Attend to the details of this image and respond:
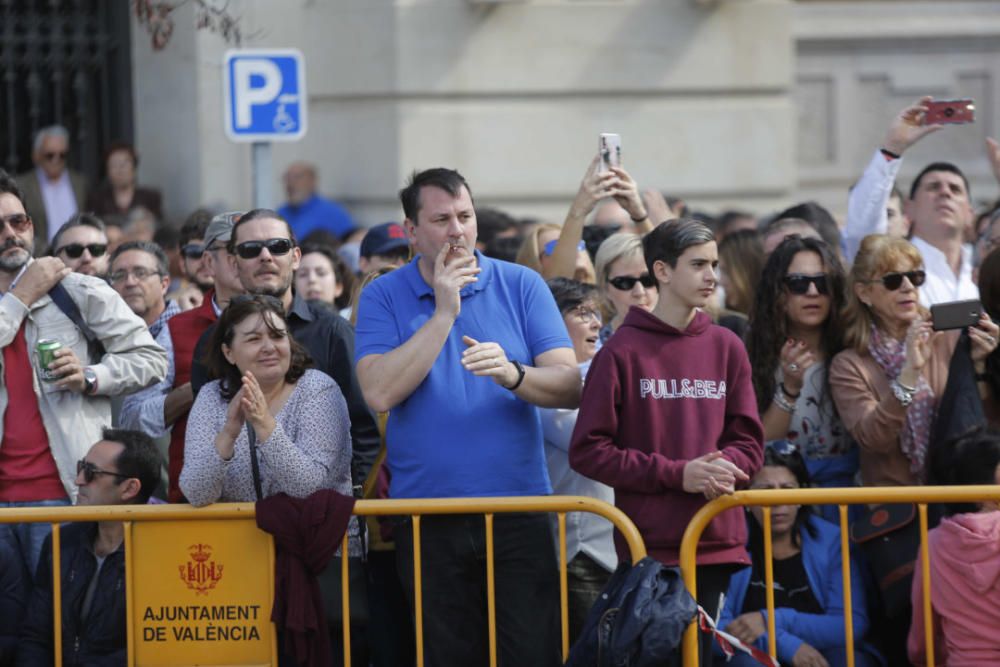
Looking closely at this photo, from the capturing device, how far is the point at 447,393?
6152 mm

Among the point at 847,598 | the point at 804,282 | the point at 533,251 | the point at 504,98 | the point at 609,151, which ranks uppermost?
the point at 504,98

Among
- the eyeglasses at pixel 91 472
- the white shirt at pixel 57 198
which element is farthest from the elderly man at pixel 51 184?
the eyeglasses at pixel 91 472

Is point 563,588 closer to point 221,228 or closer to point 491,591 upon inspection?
point 491,591

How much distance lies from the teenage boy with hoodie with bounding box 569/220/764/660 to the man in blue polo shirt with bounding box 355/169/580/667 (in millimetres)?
187

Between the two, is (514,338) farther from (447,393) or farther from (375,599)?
(375,599)

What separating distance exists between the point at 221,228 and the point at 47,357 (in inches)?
40.9

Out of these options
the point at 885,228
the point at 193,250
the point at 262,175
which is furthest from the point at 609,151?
the point at 262,175

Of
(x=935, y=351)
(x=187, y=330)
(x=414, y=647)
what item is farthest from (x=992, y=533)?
(x=187, y=330)

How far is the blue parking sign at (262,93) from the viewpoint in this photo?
31.2ft

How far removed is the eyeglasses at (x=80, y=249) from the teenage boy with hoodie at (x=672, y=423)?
2.77 metres

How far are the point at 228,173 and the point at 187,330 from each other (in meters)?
5.73

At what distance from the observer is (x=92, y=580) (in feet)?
21.4

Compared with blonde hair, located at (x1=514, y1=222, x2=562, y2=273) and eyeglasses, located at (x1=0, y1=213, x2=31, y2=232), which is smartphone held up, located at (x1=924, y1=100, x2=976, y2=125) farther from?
eyeglasses, located at (x1=0, y1=213, x2=31, y2=232)

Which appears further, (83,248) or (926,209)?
(926,209)
